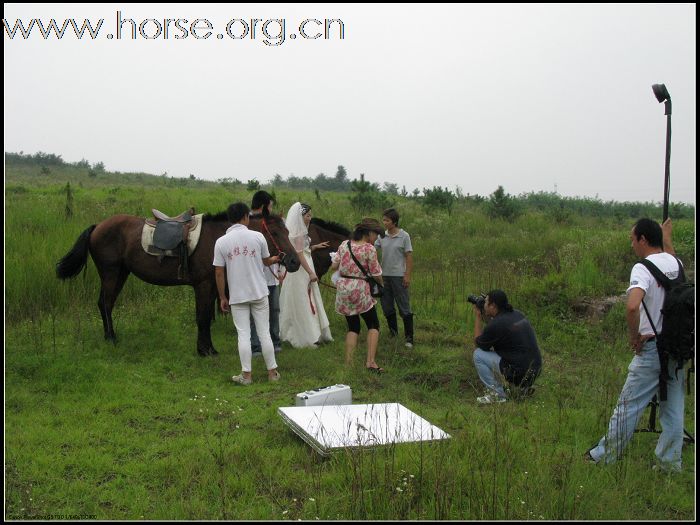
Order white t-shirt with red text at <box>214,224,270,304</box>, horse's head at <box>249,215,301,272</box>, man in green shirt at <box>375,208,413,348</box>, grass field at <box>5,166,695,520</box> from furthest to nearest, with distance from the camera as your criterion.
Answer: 1. man in green shirt at <box>375,208,413,348</box>
2. horse's head at <box>249,215,301,272</box>
3. white t-shirt with red text at <box>214,224,270,304</box>
4. grass field at <box>5,166,695,520</box>

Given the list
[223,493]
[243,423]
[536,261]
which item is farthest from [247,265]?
[536,261]

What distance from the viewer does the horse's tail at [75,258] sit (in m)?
8.43

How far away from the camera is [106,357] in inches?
302

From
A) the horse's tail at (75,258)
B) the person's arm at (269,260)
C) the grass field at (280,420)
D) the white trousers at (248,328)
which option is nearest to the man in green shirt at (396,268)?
the grass field at (280,420)

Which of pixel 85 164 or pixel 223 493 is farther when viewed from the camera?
pixel 85 164

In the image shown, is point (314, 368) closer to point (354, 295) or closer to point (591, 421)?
point (354, 295)

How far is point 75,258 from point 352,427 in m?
5.09

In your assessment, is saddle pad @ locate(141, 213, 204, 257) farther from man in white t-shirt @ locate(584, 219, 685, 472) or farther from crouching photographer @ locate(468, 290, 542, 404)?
man in white t-shirt @ locate(584, 219, 685, 472)

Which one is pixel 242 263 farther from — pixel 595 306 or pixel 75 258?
pixel 595 306

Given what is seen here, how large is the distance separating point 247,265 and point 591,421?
3.66 m

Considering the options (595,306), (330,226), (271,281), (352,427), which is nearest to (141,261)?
(271,281)

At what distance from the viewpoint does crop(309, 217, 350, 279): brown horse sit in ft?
31.2

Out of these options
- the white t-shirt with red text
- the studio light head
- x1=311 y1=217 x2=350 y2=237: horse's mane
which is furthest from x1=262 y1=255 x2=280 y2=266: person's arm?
the studio light head

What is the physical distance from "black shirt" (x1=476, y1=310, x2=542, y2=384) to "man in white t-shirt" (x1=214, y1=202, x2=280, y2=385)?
2306mm
